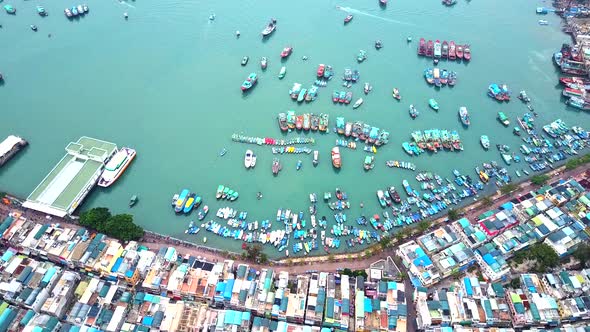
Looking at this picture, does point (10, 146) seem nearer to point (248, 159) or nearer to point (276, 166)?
point (248, 159)

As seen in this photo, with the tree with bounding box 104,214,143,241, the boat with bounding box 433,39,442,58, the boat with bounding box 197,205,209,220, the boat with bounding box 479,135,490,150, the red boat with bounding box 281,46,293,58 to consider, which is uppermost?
the boat with bounding box 433,39,442,58

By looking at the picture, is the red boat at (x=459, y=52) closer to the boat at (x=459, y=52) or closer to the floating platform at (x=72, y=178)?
the boat at (x=459, y=52)

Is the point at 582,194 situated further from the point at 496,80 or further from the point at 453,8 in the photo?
the point at 453,8

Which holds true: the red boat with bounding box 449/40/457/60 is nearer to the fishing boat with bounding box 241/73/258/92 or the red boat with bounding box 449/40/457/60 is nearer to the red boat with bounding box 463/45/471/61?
the red boat with bounding box 463/45/471/61

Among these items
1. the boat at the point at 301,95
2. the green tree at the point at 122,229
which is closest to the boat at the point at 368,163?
the boat at the point at 301,95

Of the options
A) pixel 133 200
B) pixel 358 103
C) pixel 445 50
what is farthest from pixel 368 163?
pixel 445 50

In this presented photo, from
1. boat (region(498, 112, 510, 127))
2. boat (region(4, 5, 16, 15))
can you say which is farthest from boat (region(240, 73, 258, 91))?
boat (region(4, 5, 16, 15))
